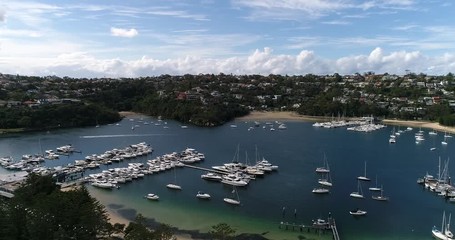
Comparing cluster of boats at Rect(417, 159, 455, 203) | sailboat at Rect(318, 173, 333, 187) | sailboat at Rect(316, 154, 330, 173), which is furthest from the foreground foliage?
cluster of boats at Rect(417, 159, 455, 203)

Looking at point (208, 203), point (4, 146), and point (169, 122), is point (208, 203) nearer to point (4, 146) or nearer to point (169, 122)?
point (4, 146)

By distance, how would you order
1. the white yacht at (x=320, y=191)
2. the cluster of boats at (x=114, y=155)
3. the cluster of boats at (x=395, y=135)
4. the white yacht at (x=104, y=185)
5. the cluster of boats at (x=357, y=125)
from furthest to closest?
the cluster of boats at (x=357, y=125) → the cluster of boats at (x=395, y=135) → the cluster of boats at (x=114, y=155) → the white yacht at (x=104, y=185) → the white yacht at (x=320, y=191)

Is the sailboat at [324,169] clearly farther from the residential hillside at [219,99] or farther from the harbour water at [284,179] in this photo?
the residential hillside at [219,99]

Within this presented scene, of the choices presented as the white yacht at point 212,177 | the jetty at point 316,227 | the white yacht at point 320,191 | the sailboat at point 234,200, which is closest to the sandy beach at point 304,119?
the white yacht at point 320,191

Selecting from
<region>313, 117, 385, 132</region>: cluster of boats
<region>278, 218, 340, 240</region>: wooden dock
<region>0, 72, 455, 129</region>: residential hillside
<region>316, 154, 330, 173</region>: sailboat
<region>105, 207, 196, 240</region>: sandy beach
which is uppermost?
<region>0, 72, 455, 129</region>: residential hillside

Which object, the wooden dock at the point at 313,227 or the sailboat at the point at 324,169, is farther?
the sailboat at the point at 324,169

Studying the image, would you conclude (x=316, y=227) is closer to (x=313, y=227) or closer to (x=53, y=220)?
(x=313, y=227)

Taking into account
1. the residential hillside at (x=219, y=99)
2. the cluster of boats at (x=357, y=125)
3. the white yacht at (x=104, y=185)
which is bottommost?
the white yacht at (x=104, y=185)

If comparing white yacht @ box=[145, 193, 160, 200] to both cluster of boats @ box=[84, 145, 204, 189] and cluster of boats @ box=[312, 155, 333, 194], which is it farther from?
cluster of boats @ box=[312, 155, 333, 194]

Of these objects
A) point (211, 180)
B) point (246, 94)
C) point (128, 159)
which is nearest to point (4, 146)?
point (128, 159)
